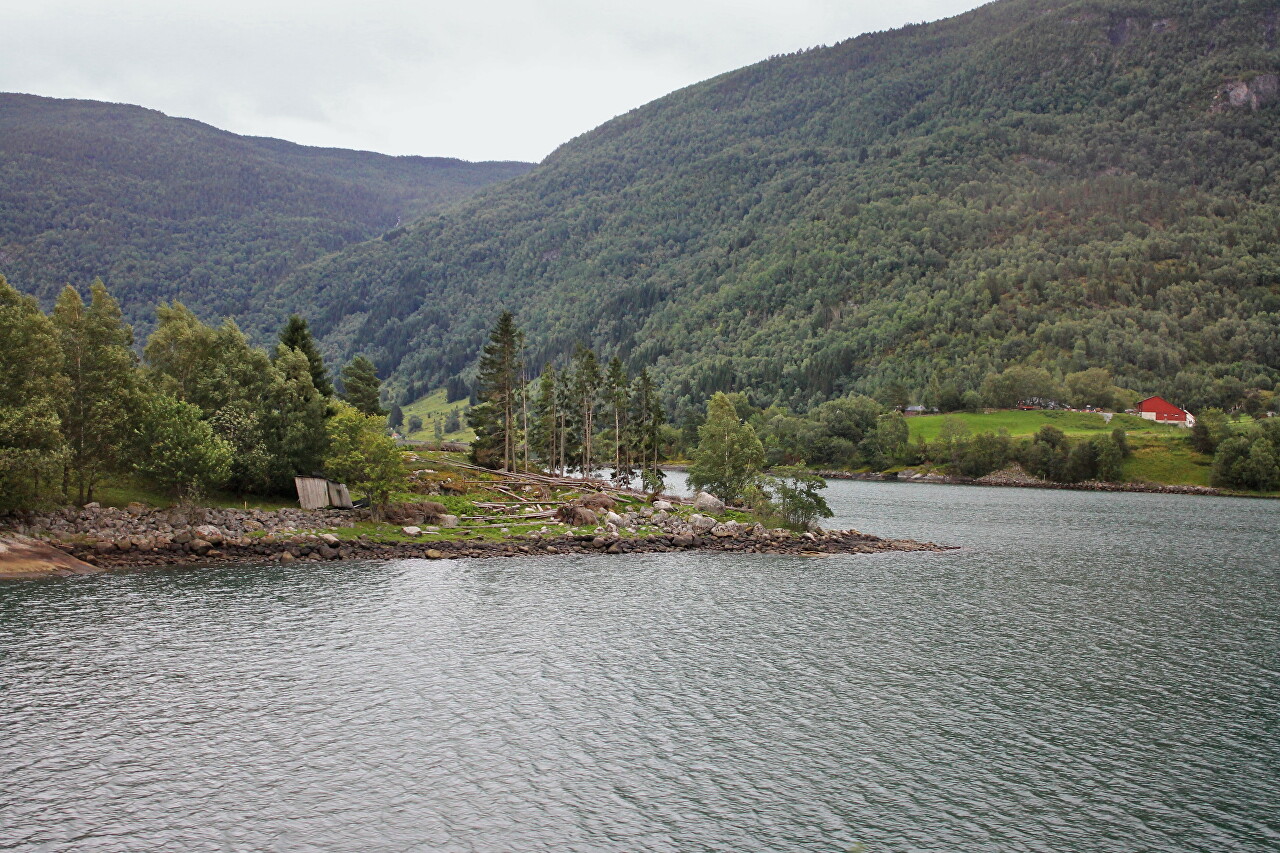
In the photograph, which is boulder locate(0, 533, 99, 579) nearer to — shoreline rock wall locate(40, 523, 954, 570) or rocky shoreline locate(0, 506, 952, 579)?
rocky shoreline locate(0, 506, 952, 579)

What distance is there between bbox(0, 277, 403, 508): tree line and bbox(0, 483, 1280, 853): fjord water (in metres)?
13.4

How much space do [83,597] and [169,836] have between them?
123 ft

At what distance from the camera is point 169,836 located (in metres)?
26.8

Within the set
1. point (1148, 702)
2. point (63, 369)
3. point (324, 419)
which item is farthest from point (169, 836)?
point (324, 419)

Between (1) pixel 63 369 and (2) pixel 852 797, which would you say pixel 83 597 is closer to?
(1) pixel 63 369

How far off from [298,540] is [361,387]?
167 ft

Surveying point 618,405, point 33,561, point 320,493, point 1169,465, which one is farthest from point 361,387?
point 1169,465

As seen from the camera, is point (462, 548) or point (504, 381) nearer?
point (462, 548)

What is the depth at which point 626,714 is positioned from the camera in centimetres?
3903

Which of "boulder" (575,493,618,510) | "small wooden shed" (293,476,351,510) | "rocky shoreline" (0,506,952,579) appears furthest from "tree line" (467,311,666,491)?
"rocky shoreline" (0,506,952,579)

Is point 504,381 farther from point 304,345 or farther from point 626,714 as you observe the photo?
point 626,714

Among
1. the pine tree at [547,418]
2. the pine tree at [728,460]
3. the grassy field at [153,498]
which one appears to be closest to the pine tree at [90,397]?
the grassy field at [153,498]

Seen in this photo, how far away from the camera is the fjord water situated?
93.4 ft

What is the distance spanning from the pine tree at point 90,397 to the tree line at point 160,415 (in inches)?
4.5
